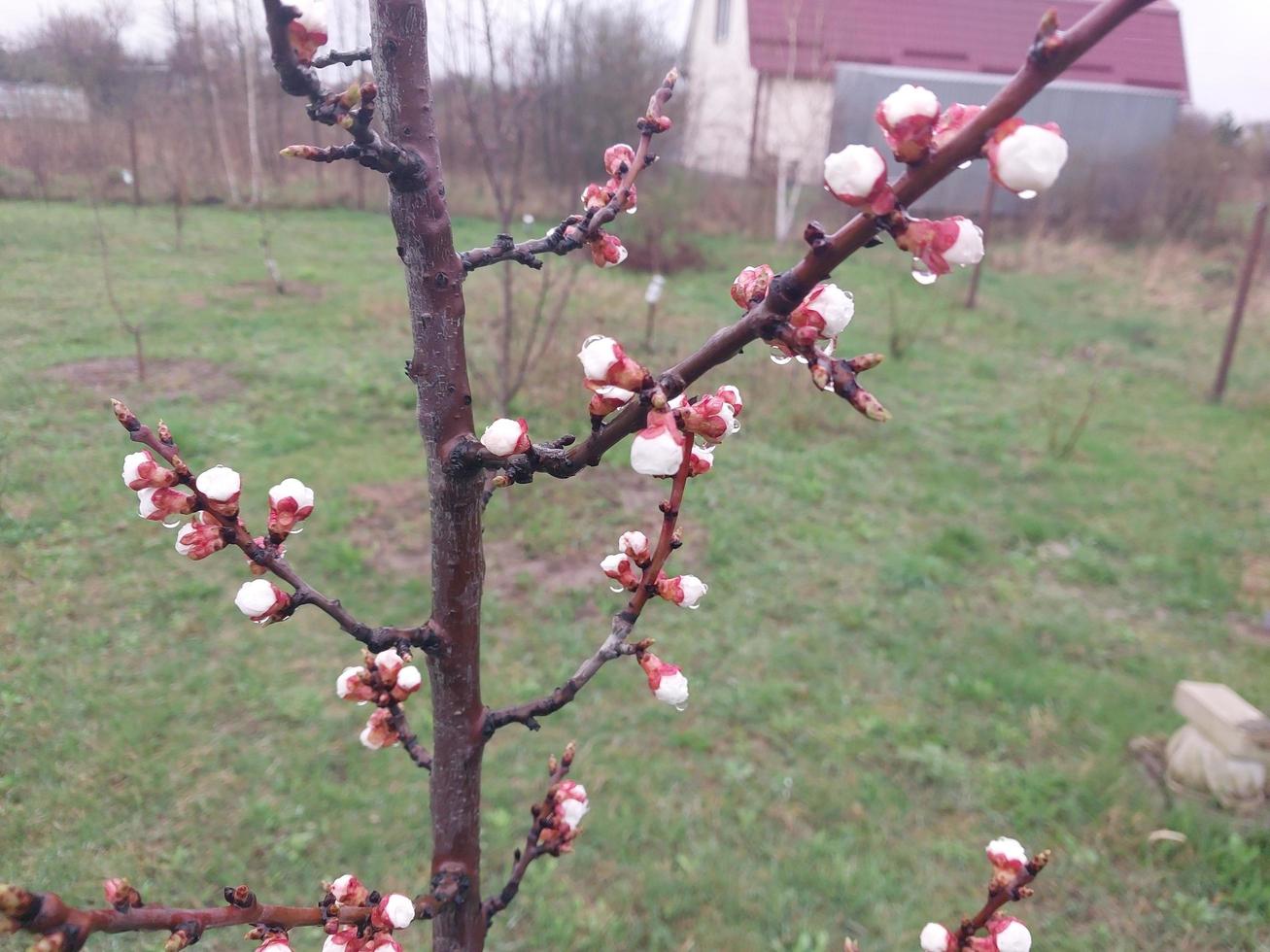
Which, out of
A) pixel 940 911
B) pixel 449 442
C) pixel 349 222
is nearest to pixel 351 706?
pixel 940 911

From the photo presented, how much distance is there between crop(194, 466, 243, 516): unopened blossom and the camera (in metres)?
0.84

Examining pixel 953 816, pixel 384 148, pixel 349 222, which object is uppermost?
pixel 384 148

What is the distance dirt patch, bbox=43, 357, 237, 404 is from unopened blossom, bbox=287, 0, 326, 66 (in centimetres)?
498

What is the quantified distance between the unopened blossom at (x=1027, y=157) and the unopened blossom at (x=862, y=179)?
71 millimetres

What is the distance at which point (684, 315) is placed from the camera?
977cm

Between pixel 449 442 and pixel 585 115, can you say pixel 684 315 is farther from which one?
pixel 449 442

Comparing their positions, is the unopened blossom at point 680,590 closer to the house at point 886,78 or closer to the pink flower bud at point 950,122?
the pink flower bud at point 950,122

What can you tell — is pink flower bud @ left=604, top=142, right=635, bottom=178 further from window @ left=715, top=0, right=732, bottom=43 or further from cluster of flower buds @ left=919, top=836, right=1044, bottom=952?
window @ left=715, top=0, right=732, bottom=43

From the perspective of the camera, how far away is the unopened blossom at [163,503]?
824 millimetres

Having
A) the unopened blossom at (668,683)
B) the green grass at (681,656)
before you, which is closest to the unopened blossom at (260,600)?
the unopened blossom at (668,683)

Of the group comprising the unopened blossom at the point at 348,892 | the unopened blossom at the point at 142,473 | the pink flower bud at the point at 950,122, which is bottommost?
the unopened blossom at the point at 348,892

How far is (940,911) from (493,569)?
2925mm

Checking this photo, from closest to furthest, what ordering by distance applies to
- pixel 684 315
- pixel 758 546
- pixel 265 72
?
pixel 758 546 → pixel 684 315 → pixel 265 72

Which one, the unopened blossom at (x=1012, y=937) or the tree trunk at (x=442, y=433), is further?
the unopened blossom at (x=1012, y=937)
